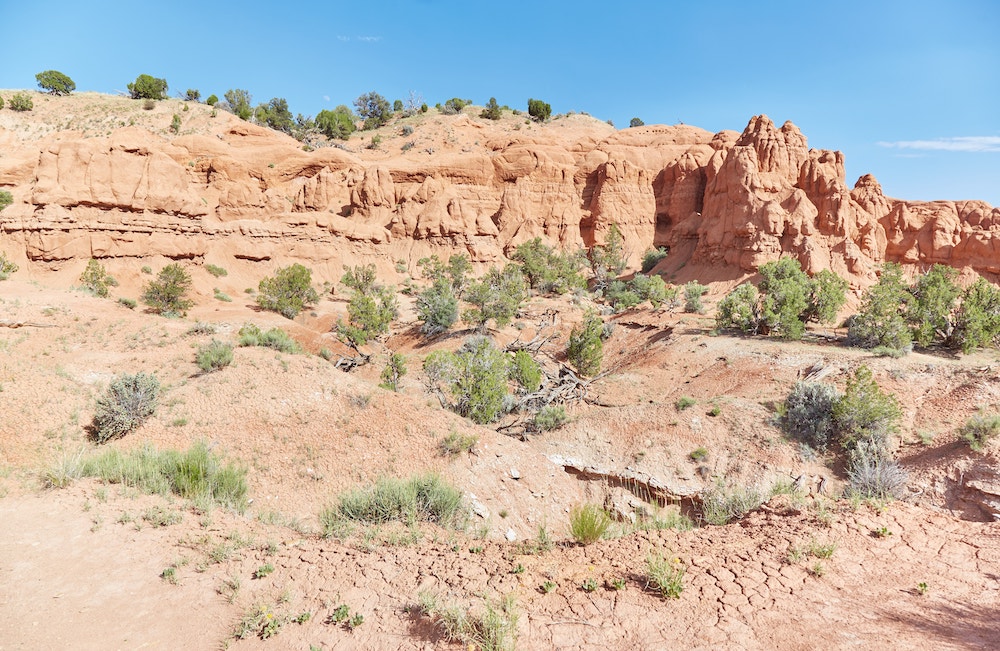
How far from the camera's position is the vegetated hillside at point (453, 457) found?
398 centimetres

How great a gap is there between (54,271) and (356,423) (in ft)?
79.5

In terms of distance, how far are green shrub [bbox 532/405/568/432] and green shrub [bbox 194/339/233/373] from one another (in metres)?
8.66

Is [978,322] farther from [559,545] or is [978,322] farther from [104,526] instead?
[104,526]

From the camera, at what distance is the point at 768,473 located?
10695 millimetres

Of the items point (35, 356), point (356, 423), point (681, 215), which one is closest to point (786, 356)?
point (356, 423)

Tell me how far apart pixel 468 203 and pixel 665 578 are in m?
38.6

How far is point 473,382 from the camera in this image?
41.4 ft

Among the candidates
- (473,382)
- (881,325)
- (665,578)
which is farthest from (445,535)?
(881,325)

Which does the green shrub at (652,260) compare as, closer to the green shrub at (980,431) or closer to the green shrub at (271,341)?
the green shrub at (980,431)

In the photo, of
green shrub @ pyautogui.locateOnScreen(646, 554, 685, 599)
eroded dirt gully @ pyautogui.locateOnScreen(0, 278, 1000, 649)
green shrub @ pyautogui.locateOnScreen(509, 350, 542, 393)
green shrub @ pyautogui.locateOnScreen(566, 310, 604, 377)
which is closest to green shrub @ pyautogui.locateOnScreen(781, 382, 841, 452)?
eroded dirt gully @ pyautogui.locateOnScreen(0, 278, 1000, 649)

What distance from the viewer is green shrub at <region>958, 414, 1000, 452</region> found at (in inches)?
359

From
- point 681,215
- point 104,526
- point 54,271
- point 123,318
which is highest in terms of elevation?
point 681,215

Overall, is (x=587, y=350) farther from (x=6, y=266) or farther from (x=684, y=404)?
(x=6, y=266)

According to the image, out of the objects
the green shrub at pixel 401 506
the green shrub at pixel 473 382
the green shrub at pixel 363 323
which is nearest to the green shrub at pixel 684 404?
the green shrub at pixel 473 382
